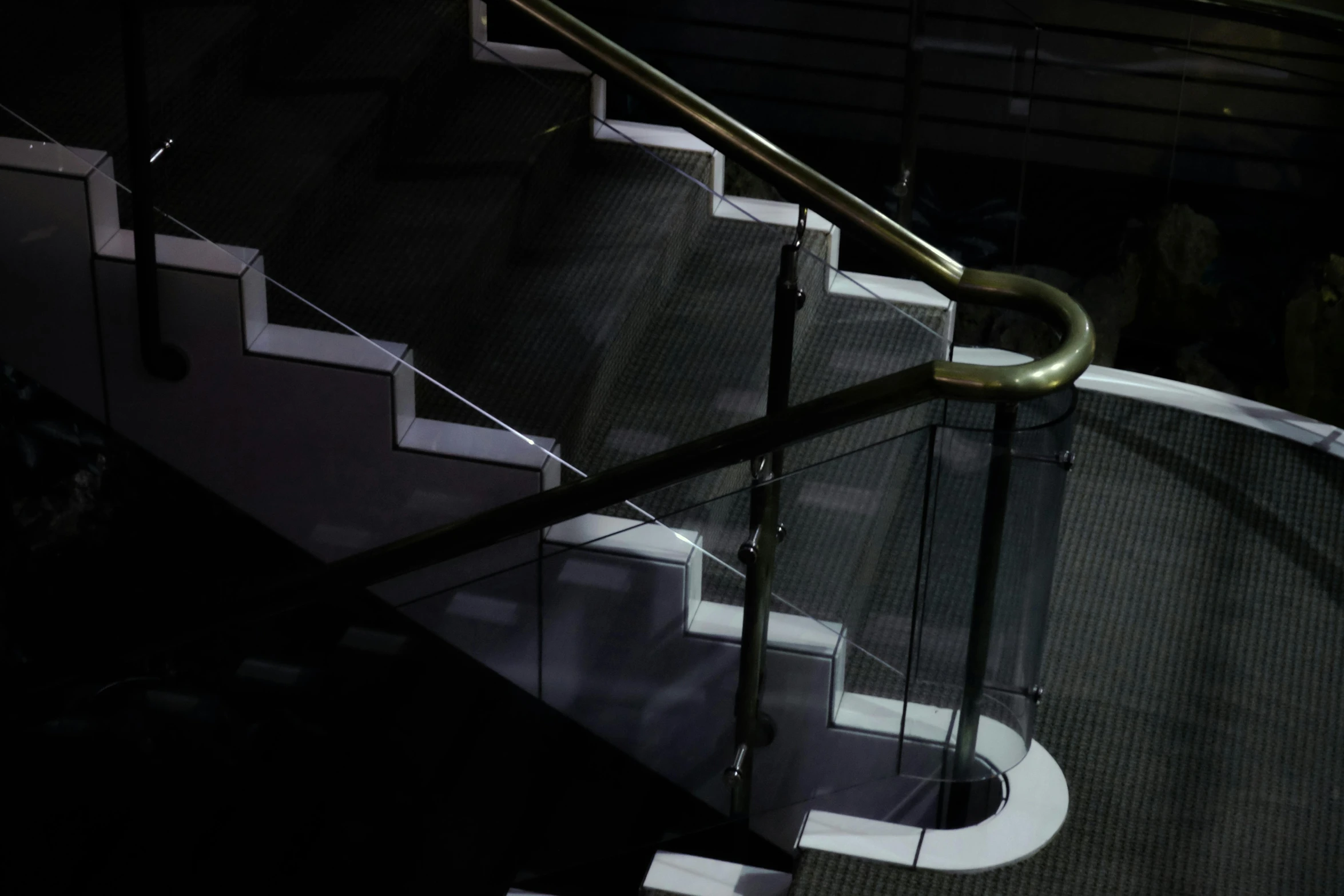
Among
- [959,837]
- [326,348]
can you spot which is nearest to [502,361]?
[326,348]

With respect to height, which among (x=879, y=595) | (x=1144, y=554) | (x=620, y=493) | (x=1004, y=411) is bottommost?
(x=1144, y=554)

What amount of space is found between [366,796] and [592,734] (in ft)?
1.46

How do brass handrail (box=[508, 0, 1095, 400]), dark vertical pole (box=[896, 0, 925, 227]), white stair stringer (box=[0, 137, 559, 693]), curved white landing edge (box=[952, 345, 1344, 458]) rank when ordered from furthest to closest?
1. dark vertical pole (box=[896, 0, 925, 227])
2. curved white landing edge (box=[952, 345, 1344, 458])
3. white stair stringer (box=[0, 137, 559, 693])
4. brass handrail (box=[508, 0, 1095, 400])

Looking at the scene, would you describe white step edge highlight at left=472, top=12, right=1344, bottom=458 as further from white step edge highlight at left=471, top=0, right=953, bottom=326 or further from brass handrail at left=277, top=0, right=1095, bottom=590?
brass handrail at left=277, top=0, right=1095, bottom=590

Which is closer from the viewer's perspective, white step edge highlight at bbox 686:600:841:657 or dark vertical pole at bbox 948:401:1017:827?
dark vertical pole at bbox 948:401:1017:827

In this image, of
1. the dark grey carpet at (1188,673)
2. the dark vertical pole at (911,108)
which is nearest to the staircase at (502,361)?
the dark grey carpet at (1188,673)

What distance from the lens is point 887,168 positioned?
13.6 ft

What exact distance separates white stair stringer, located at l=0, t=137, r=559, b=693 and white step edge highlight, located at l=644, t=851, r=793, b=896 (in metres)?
0.39

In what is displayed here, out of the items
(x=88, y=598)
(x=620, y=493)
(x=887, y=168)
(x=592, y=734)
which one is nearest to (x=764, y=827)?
(x=592, y=734)

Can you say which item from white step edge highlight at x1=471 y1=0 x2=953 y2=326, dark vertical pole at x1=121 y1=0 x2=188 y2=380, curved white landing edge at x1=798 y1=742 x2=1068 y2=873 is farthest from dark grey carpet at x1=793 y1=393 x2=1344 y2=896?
dark vertical pole at x1=121 y1=0 x2=188 y2=380

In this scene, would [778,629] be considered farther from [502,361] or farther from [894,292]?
[894,292]

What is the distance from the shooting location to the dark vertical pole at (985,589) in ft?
7.04

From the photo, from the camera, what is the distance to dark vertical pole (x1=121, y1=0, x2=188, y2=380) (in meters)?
2.48

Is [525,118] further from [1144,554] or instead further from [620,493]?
[1144,554]
